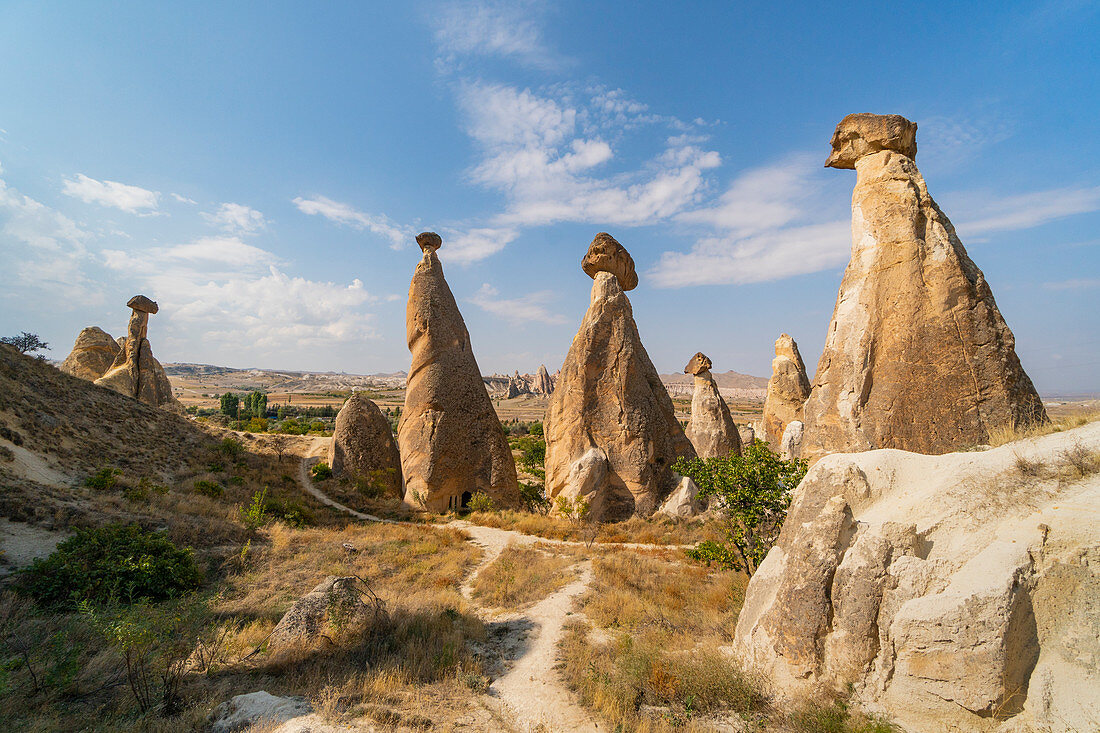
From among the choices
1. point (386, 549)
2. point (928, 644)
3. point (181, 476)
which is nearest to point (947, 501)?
point (928, 644)

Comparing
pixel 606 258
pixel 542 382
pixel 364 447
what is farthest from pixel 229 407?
pixel 542 382

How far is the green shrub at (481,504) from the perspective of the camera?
15.1 meters

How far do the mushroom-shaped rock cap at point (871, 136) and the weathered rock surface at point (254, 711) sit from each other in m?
11.0

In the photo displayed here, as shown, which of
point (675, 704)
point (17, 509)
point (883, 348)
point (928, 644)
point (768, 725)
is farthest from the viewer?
point (17, 509)

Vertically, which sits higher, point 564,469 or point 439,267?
point 439,267

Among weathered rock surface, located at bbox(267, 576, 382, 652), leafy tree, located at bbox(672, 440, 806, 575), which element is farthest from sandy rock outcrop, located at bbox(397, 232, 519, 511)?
leafy tree, located at bbox(672, 440, 806, 575)

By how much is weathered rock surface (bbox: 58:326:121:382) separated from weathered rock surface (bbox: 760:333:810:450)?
130 feet

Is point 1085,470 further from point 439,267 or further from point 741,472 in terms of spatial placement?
point 439,267

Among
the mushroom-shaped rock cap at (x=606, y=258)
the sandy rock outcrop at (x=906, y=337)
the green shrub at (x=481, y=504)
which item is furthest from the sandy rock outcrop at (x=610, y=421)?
the sandy rock outcrop at (x=906, y=337)

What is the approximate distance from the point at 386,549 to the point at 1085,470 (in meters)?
11.1

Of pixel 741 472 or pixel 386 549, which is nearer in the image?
pixel 741 472

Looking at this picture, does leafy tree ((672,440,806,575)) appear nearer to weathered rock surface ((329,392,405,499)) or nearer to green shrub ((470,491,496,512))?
green shrub ((470,491,496,512))

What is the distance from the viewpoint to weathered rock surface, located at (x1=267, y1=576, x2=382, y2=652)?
5375 millimetres

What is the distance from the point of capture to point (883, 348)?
7004 millimetres
